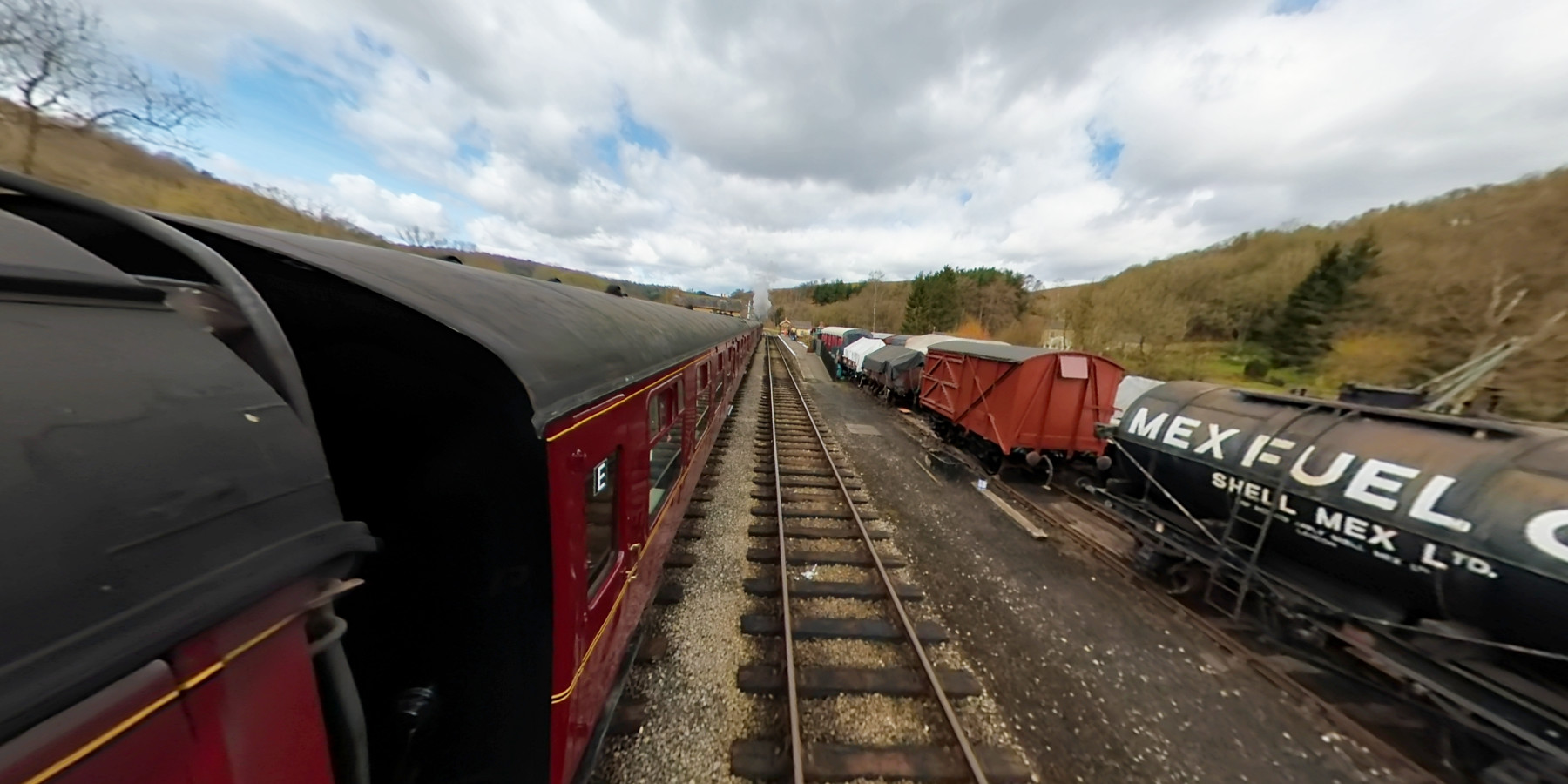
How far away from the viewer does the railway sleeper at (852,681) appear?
4.41 meters

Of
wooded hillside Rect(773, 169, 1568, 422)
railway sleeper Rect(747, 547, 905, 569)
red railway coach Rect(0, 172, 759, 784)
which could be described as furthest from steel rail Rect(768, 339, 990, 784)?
wooded hillside Rect(773, 169, 1568, 422)

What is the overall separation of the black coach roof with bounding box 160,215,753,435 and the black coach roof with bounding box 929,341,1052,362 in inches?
357

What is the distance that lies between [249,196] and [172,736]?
587 inches

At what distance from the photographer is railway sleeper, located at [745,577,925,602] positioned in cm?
580

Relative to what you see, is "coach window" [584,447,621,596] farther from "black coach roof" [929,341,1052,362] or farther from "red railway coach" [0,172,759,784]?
"black coach roof" [929,341,1052,362]

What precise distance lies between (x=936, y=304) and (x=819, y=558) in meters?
51.3

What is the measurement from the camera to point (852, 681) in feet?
14.8

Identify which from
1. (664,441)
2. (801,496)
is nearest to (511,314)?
(664,441)

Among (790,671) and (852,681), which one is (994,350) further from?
(790,671)

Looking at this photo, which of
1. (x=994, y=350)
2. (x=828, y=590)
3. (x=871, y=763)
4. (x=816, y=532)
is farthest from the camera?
(x=994, y=350)

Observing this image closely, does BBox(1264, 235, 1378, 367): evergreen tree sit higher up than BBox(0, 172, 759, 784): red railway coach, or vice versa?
BBox(1264, 235, 1378, 367): evergreen tree

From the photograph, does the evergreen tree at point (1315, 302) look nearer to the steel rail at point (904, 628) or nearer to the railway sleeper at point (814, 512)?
the steel rail at point (904, 628)

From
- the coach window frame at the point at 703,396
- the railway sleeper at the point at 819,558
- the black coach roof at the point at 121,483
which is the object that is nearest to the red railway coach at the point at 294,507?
the black coach roof at the point at 121,483

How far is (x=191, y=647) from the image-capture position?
0.98 meters
